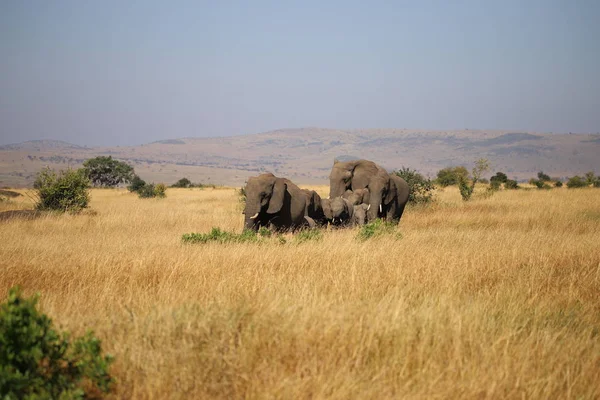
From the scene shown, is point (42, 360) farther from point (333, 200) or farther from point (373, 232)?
point (333, 200)

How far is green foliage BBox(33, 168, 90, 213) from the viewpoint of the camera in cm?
1936

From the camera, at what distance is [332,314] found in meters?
4.65

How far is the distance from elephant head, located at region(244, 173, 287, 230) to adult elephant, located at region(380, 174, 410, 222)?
5.25 metres

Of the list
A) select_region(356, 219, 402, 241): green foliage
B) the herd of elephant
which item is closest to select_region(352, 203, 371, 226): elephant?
the herd of elephant

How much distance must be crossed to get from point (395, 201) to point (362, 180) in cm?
150

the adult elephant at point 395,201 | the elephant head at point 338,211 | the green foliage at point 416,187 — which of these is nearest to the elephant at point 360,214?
the elephant head at point 338,211

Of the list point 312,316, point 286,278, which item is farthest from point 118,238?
point 312,316

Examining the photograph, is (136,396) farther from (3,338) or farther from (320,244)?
(320,244)

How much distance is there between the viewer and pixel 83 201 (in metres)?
20.1

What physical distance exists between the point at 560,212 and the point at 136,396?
695 inches

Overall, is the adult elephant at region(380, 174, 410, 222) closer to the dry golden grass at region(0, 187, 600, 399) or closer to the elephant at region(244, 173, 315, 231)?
the elephant at region(244, 173, 315, 231)

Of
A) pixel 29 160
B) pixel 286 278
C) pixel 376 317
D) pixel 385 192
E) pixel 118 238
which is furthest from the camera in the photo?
pixel 29 160

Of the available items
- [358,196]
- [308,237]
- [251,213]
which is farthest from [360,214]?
[308,237]

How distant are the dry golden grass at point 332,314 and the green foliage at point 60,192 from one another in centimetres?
1001
